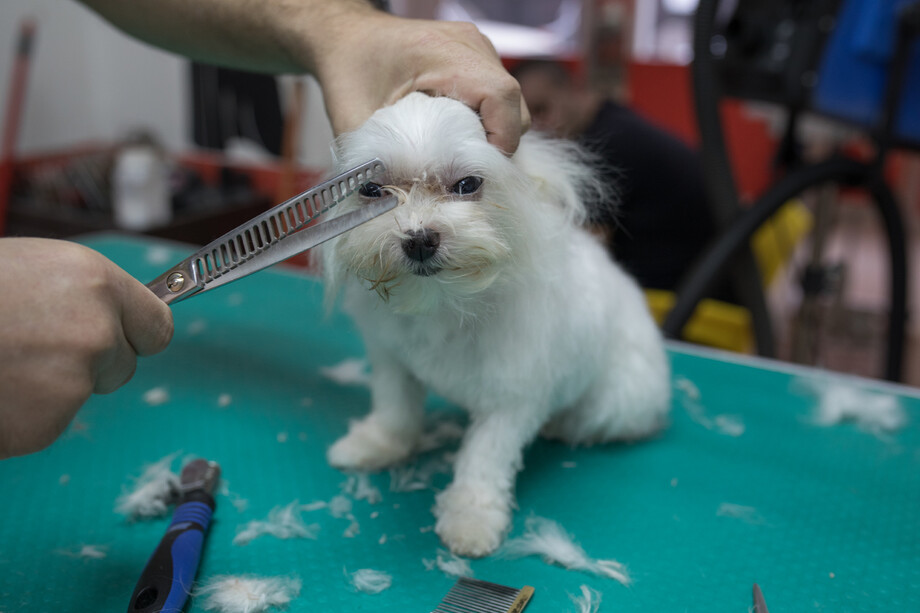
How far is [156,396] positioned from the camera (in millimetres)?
1095

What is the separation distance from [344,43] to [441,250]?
36 cm

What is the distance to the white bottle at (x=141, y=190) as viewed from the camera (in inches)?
98.2

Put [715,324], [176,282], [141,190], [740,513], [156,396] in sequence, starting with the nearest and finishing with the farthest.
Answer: [176,282] < [740,513] < [156,396] < [715,324] < [141,190]

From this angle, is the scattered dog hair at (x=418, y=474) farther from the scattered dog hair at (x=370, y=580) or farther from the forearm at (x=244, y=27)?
the forearm at (x=244, y=27)

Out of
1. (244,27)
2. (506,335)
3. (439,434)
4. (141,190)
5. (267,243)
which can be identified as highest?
(244,27)

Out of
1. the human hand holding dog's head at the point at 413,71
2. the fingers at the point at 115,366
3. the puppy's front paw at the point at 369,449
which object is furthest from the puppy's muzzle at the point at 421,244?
the puppy's front paw at the point at 369,449

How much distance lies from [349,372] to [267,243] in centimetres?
59

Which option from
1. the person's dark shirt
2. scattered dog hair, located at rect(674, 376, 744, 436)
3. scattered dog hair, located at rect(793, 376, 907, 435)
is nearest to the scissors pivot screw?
scattered dog hair, located at rect(674, 376, 744, 436)

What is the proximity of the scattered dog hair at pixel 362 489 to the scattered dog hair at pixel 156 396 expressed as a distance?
1.19ft

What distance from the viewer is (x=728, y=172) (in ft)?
5.24

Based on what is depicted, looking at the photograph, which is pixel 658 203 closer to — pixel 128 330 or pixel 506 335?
pixel 506 335

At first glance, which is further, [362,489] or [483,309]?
[362,489]

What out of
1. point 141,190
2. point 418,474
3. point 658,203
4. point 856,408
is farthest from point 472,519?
point 141,190

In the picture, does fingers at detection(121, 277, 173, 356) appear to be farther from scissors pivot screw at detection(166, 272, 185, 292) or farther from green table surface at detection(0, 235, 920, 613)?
green table surface at detection(0, 235, 920, 613)
